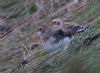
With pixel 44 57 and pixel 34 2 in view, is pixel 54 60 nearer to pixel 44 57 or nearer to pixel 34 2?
pixel 44 57

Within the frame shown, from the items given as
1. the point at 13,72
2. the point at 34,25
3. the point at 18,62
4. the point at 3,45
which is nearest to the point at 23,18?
the point at 34,25

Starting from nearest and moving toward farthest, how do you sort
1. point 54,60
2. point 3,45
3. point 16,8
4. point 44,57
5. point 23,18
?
point 54,60, point 44,57, point 3,45, point 23,18, point 16,8

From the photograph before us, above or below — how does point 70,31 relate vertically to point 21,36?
above

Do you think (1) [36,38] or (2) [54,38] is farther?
(1) [36,38]

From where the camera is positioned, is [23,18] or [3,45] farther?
[23,18]

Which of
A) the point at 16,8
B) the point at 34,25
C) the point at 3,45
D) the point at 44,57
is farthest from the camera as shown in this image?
the point at 16,8

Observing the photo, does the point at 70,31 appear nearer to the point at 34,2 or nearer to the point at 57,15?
the point at 57,15

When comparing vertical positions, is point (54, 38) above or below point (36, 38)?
above

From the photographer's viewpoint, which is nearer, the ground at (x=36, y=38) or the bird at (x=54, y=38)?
the ground at (x=36, y=38)

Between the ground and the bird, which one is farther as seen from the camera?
the bird
